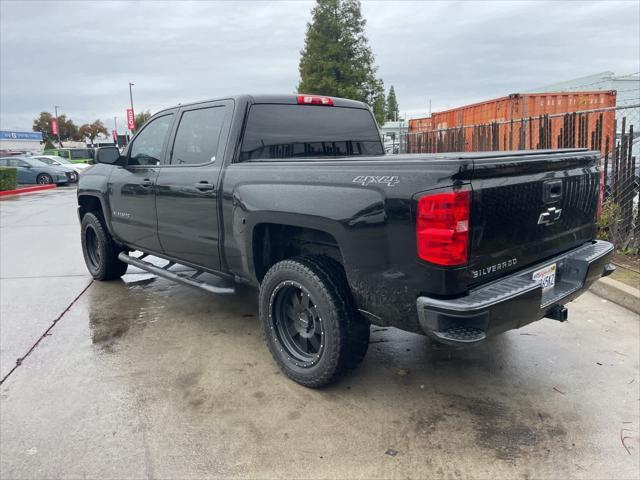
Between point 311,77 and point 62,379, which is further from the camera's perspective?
point 311,77

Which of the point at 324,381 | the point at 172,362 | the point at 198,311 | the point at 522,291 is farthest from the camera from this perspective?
the point at 198,311

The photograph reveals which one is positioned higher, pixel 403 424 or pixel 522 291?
pixel 522 291

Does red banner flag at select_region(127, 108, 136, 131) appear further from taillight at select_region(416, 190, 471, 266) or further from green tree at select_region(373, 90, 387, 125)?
taillight at select_region(416, 190, 471, 266)

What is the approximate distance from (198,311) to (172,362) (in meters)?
1.17

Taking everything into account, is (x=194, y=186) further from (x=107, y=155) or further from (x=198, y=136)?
(x=107, y=155)

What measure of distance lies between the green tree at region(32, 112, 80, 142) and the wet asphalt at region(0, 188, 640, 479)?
87243 millimetres

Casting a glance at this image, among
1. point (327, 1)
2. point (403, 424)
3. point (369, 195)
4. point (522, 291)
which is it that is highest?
point (327, 1)

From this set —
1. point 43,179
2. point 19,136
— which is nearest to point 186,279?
point 43,179

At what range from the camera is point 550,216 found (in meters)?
3.08

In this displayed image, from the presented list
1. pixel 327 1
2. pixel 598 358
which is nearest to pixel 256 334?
pixel 598 358

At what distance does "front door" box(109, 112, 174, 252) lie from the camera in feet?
15.7

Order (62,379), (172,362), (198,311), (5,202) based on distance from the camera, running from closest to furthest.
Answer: (62,379) < (172,362) < (198,311) < (5,202)

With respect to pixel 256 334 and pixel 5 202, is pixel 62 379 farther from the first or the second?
pixel 5 202

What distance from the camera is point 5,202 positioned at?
55.5 ft
